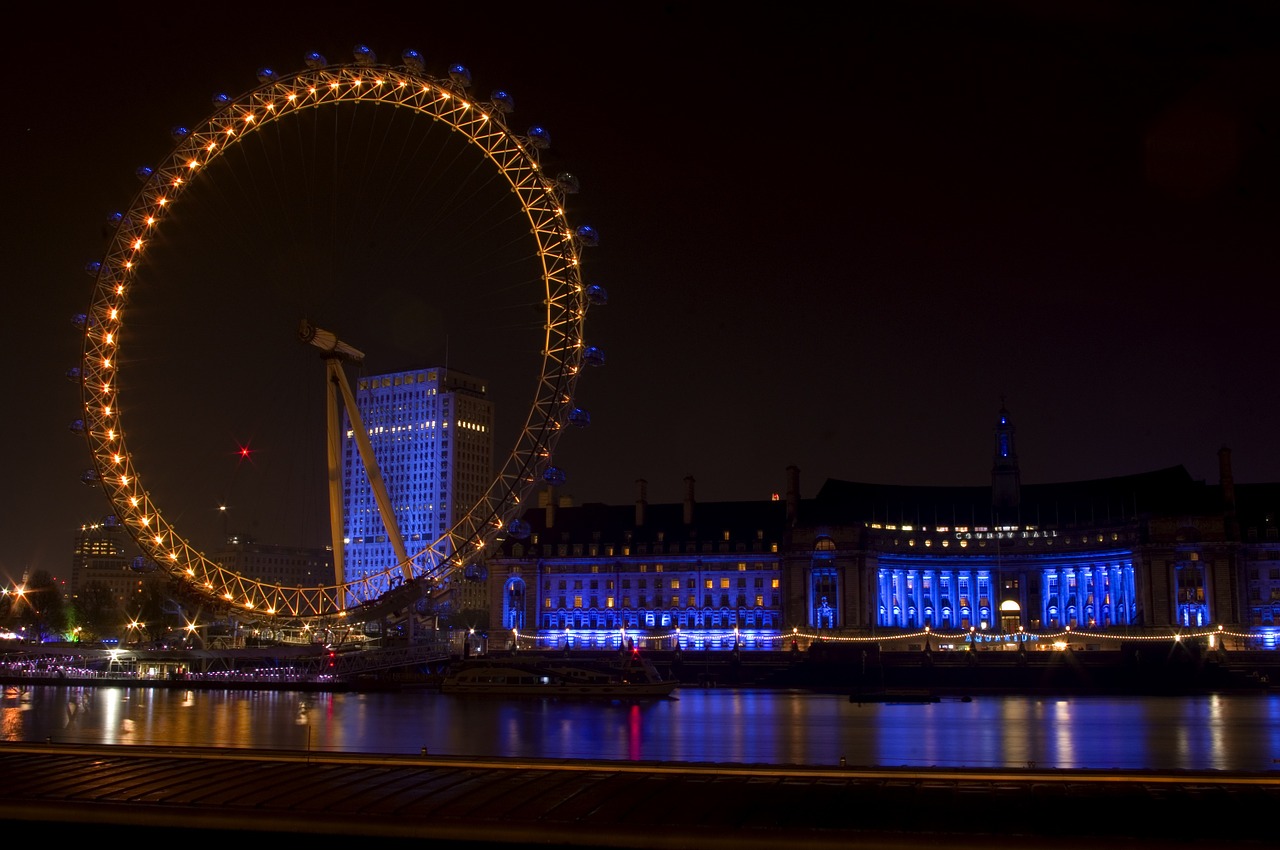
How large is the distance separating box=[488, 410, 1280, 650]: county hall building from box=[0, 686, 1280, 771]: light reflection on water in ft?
165

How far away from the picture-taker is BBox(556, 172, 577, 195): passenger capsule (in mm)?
72438

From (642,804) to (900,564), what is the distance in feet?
481

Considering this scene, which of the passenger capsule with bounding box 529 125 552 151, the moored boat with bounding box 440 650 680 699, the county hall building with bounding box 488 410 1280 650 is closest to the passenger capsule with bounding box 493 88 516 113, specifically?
the passenger capsule with bounding box 529 125 552 151

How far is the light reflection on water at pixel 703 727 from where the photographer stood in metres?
48.4

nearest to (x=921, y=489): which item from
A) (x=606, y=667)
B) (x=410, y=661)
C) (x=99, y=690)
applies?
(x=606, y=667)

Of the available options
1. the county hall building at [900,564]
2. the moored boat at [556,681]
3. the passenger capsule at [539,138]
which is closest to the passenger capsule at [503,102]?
the passenger capsule at [539,138]

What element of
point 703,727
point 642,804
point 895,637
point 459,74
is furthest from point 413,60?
point 895,637

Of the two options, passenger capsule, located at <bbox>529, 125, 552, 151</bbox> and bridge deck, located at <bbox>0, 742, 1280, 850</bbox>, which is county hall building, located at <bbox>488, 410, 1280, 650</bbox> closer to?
passenger capsule, located at <bbox>529, 125, 552, 151</bbox>

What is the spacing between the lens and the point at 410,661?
11356 centimetres

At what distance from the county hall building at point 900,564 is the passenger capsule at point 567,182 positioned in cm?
8381

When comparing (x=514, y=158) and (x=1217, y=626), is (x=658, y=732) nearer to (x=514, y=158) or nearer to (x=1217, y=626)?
(x=514, y=158)

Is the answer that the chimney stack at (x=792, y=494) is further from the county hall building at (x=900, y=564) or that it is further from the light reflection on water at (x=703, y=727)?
the light reflection on water at (x=703, y=727)

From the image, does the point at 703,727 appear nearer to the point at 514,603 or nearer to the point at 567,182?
the point at 567,182

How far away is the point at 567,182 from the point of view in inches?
2854
